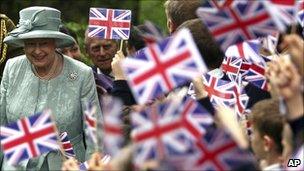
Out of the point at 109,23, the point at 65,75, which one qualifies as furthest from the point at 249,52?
the point at 109,23

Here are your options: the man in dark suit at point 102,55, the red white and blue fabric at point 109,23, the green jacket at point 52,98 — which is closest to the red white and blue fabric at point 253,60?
the green jacket at point 52,98

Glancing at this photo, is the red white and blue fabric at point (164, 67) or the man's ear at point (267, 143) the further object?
the man's ear at point (267, 143)

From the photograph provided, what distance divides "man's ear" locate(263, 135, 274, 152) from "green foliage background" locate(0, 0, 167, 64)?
690 centimetres

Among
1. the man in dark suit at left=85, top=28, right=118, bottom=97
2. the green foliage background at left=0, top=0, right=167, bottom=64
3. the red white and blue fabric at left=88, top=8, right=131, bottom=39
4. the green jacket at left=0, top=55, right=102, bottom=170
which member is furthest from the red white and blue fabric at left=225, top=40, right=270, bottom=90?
the green foliage background at left=0, top=0, right=167, bottom=64

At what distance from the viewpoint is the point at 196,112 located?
4.80m

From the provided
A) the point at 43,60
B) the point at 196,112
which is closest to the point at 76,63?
the point at 43,60

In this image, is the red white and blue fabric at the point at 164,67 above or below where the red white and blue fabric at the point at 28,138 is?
above

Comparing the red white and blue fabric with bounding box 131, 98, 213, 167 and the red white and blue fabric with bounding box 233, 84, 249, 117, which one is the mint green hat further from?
the red white and blue fabric with bounding box 131, 98, 213, 167

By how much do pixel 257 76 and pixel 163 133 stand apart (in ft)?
8.63

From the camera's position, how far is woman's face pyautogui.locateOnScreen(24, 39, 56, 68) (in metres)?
7.85

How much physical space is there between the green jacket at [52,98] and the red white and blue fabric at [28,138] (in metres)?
1.59

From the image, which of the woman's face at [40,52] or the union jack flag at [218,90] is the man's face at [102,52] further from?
the union jack flag at [218,90]

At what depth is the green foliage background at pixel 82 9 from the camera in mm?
13062

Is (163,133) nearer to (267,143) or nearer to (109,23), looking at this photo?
(267,143)
